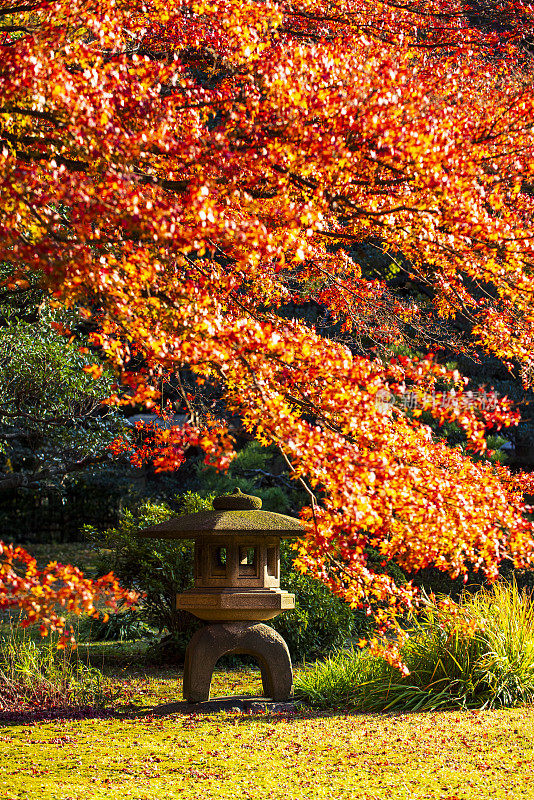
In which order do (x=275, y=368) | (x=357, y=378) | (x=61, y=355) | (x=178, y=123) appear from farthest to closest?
(x=61, y=355) < (x=178, y=123) < (x=275, y=368) < (x=357, y=378)

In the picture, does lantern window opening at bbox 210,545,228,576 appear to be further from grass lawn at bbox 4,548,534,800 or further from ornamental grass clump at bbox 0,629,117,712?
ornamental grass clump at bbox 0,629,117,712

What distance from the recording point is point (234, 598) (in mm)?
7379

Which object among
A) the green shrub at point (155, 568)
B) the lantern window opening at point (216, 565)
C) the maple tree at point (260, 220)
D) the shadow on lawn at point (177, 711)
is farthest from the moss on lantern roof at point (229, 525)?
the green shrub at point (155, 568)

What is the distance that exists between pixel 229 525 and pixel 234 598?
2.15 ft

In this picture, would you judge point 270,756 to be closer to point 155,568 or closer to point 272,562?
point 272,562

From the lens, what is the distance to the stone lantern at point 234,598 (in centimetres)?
738

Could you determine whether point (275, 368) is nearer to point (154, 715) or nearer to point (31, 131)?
point (31, 131)

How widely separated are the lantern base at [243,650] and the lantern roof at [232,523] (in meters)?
0.89

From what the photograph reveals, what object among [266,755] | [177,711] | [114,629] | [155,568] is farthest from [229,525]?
[114,629]

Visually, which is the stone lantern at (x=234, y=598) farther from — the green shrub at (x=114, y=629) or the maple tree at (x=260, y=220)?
the green shrub at (x=114, y=629)

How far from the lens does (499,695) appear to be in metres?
7.31

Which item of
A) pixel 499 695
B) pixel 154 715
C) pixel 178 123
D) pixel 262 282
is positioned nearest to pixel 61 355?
pixel 262 282

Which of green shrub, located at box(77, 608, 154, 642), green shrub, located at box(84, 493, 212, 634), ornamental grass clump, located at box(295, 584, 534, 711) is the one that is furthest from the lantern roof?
green shrub, located at box(77, 608, 154, 642)

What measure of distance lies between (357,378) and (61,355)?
6.10 m
